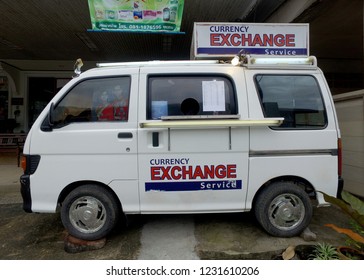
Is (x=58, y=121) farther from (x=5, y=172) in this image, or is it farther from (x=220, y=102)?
(x=5, y=172)

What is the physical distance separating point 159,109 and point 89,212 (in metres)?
1.46

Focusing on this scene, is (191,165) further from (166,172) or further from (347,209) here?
(347,209)

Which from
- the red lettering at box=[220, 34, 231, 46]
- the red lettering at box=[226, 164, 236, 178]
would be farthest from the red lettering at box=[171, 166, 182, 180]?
the red lettering at box=[220, 34, 231, 46]

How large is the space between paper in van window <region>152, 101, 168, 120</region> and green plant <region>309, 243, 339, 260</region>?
2.28 m

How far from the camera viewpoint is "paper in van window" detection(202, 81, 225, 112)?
3068mm

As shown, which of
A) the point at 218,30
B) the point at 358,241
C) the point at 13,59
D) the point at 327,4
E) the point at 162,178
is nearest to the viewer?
the point at 358,241

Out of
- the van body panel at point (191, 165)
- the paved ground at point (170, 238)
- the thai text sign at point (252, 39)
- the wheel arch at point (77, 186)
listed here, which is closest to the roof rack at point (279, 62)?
the van body panel at point (191, 165)

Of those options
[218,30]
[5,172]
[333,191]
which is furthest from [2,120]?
[333,191]

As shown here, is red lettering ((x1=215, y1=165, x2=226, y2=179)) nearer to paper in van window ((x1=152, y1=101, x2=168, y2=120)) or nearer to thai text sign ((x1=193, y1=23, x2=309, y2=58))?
paper in van window ((x1=152, y1=101, x2=168, y2=120))

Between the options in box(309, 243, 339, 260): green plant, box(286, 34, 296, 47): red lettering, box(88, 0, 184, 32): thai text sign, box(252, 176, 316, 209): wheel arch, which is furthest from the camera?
box(88, 0, 184, 32): thai text sign

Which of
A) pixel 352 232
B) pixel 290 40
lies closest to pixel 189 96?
pixel 290 40

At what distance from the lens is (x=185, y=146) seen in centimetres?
301

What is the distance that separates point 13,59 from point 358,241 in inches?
446

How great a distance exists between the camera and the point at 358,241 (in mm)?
2801
